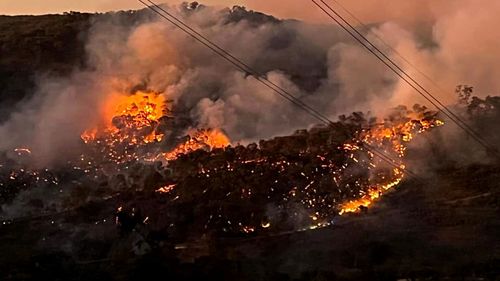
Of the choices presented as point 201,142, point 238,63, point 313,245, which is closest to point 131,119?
point 201,142

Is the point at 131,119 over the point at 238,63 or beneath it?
beneath

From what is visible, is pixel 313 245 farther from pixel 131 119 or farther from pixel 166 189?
pixel 131 119

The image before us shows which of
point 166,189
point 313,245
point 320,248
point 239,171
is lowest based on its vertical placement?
point 320,248

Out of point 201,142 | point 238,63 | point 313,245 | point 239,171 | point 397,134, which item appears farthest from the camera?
point 238,63

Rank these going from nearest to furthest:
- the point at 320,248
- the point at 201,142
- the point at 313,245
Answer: the point at 320,248 → the point at 313,245 → the point at 201,142

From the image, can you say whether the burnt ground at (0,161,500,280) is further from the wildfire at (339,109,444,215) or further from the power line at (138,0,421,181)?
the power line at (138,0,421,181)

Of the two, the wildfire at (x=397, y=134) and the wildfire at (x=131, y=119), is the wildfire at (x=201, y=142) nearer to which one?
the wildfire at (x=131, y=119)

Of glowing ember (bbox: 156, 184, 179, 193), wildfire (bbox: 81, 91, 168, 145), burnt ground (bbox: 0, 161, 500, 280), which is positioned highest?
wildfire (bbox: 81, 91, 168, 145)

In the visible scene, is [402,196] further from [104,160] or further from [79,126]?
[79,126]

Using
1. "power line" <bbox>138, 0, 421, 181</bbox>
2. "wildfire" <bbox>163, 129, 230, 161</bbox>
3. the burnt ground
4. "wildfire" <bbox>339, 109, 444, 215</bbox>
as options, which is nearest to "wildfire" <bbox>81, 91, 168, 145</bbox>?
"wildfire" <bbox>163, 129, 230, 161</bbox>
